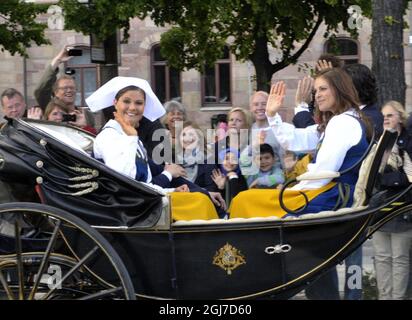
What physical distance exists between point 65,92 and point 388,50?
2.72 m

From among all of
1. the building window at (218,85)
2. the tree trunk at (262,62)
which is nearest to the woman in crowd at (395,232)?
the tree trunk at (262,62)

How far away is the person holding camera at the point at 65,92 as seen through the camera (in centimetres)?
718

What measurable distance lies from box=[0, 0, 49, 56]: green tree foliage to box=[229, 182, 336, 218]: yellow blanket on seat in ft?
30.6

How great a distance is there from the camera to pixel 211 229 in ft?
16.2

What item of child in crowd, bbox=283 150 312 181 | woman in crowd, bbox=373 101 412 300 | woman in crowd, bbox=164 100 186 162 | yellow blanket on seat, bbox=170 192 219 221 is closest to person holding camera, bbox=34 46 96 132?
woman in crowd, bbox=164 100 186 162

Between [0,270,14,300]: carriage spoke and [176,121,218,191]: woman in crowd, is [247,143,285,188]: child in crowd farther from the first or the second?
[0,270,14,300]: carriage spoke

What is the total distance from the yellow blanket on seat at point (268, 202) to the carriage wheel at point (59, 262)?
812 mm

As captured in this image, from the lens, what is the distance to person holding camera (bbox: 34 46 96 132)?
283 inches

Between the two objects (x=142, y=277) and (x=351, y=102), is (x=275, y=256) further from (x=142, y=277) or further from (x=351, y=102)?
(x=351, y=102)

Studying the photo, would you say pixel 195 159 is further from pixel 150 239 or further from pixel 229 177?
pixel 150 239

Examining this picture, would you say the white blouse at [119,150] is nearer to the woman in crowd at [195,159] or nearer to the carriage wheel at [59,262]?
the carriage wheel at [59,262]

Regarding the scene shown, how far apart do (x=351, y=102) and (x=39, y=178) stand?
1807 millimetres

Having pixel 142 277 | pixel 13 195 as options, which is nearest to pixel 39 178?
pixel 13 195
